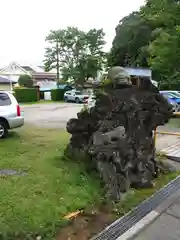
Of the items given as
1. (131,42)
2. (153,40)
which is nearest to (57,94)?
(131,42)

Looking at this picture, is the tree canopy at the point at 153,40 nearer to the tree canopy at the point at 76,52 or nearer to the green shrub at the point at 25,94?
the tree canopy at the point at 76,52

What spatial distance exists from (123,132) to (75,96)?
29.2 m

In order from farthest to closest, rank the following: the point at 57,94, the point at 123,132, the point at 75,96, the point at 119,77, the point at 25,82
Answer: the point at 25,82
the point at 57,94
the point at 75,96
the point at 119,77
the point at 123,132

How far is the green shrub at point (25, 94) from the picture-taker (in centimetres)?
3441

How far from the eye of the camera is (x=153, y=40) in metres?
23.0

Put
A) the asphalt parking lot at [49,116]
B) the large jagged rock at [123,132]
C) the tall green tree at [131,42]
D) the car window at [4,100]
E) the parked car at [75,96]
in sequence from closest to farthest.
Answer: the large jagged rock at [123,132] → the car window at [4,100] → the asphalt parking lot at [49,116] → the tall green tree at [131,42] → the parked car at [75,96]

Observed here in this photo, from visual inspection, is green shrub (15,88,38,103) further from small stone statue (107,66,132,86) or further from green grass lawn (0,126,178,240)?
small stone statue (107,66,132,86)

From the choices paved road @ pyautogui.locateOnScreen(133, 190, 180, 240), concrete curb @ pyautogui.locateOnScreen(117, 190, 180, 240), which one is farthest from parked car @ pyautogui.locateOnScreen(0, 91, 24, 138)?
paved road @ pyautogui.locateOnScreen(133, 190, 180, 240)

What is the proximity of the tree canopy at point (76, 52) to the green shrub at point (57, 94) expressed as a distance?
2993mm

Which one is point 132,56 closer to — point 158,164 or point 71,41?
point 71,41

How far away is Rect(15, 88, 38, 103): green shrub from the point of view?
34.4m

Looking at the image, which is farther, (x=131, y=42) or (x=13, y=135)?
(x=131, y=42)

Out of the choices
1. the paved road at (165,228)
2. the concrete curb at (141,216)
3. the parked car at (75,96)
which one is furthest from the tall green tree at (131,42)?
the paved road at (165,228)

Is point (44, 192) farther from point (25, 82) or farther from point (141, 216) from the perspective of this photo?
point (25, 82)
